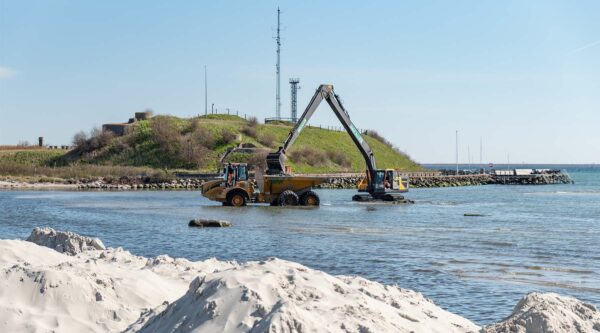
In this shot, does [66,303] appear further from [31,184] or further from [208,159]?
[208,159]

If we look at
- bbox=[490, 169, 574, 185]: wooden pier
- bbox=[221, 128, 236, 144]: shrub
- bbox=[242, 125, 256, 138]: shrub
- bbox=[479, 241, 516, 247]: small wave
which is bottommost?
bbox=[479, 241, 516, 247]: small wave

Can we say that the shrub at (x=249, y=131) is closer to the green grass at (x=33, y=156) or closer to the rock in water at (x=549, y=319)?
the green grass at (x=33, y=156)

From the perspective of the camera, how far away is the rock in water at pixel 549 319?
922cm

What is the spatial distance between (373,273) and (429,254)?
4.42 metres

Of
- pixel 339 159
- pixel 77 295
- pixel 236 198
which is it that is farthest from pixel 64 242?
pixel 339 159

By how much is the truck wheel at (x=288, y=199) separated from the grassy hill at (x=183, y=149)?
4462 centimetres

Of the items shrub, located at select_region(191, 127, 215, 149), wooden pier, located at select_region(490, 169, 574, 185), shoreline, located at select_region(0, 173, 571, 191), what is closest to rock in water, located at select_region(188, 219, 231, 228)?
shoreline, located at select_region(0, 173, 571, 191)

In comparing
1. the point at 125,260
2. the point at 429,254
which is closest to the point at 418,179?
the point at 429,254

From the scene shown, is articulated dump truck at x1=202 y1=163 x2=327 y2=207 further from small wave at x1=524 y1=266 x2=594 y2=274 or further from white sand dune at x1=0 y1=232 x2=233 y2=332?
white sand dune at x1=0 y1=232 x2=233 y2=332

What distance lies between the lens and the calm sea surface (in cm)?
1716

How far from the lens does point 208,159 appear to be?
314ft

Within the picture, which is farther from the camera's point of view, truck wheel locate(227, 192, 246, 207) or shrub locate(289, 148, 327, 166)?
shrub locate(289, 148, 327, 166)

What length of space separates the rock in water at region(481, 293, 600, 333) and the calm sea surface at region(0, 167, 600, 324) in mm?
3087

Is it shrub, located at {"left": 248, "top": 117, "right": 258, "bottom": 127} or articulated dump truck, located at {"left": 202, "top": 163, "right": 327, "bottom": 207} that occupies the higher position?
shrub, located at {"left": 248, "top": 117, "right": 258, "bottom": 127}
